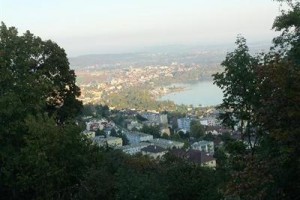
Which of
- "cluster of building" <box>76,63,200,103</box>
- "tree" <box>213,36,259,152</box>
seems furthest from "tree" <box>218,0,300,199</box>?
"cluster of building" <box>76,63,200,103</box>

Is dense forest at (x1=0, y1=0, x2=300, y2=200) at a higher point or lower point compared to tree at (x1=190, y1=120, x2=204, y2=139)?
higher

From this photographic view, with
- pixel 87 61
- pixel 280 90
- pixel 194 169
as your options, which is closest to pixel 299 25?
pixel 194 169

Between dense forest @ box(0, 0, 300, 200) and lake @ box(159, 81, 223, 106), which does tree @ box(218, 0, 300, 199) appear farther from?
lake @ box(159, 81, 223, 106)

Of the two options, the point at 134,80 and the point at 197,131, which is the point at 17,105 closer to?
the point at 197,131

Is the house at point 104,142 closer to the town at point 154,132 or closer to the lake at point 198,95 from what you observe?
the town at point 154,132

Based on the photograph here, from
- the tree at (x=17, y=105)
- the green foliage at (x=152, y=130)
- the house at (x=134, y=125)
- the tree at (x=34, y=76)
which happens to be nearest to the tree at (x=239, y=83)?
the tree at (x=17, y=105)

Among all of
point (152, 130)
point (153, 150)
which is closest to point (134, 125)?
point (152, 130)
